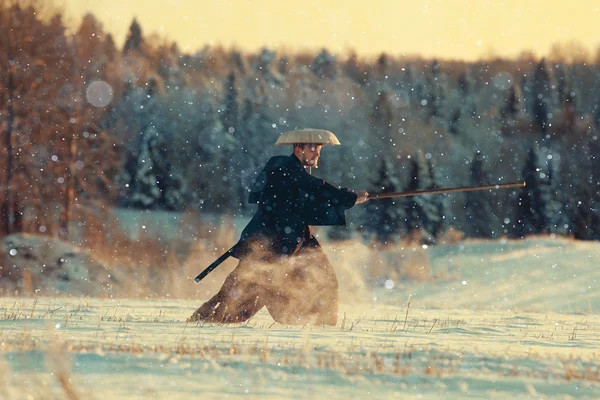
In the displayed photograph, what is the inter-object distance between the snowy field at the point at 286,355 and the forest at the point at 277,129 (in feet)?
58.2

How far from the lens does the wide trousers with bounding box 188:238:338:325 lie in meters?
10.1

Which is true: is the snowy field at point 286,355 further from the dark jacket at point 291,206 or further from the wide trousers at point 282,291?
the dark jacket at point 291,206

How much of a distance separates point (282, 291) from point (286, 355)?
3050 millimetres

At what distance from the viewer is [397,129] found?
8006cm

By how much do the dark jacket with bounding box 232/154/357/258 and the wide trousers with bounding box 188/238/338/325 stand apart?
0.54 ft

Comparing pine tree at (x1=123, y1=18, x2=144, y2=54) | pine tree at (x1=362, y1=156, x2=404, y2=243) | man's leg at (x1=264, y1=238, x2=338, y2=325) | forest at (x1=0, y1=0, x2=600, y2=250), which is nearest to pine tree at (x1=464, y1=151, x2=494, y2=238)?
forest at (x1=0, y1=0, x2=600, y2=250)

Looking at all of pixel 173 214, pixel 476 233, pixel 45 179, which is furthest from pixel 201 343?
pixel 476 233

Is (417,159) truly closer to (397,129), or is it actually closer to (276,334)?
(397,129)

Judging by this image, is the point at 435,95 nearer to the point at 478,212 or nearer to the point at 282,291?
the point at 478,212

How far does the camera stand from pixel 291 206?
10148 millimetres

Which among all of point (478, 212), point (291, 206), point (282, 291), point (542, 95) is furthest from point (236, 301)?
point (542, 95)

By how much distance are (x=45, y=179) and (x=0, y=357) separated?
27868mm

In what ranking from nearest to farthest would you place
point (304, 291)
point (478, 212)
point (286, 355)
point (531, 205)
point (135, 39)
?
1. point (286, 355)
2. point (304, 291)
3. point (531, 205)
4. point (478, 212)
5. point (135, 39)

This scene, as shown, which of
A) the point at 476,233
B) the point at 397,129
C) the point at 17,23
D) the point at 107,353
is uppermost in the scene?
the point at 17,23
